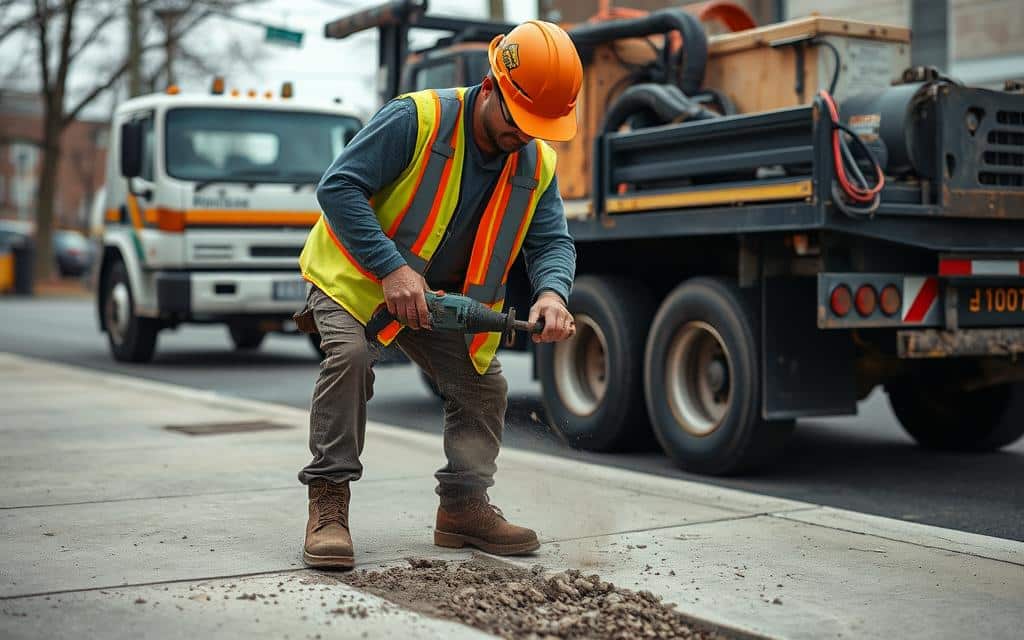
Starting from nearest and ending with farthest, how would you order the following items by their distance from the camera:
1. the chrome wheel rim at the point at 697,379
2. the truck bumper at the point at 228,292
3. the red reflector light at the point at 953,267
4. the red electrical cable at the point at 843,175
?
the red electrical cable at the point at 843,175
the red reflector light at the point at 953,267
the chrome wheel rim at the point at 697,379
the truck bumper at the point at 228,292

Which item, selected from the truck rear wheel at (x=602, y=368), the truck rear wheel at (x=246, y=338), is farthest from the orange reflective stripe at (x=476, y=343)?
the truck rear wheel at (x=246, y=338)

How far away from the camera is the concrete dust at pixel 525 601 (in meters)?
4.02

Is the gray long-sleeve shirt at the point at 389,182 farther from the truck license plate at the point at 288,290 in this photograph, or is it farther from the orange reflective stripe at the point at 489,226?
the truck license plate at the point at 288,290

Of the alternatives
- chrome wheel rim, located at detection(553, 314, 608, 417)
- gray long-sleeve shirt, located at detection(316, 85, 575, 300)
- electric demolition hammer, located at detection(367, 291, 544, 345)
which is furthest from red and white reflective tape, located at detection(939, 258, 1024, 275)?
electric demolition hammer, located at detection(367, 291, 544, 345)

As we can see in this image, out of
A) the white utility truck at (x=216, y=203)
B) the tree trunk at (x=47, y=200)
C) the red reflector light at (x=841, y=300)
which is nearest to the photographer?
the red reflector light at (x=841, y=300)

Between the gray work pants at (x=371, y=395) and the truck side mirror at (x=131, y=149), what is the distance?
832 centimetres

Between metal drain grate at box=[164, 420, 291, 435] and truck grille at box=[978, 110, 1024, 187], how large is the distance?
4.30 m

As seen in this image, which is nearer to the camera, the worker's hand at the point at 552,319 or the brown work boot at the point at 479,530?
the worker's hand at the point at 552,319

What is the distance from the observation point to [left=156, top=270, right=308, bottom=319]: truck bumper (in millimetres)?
12602

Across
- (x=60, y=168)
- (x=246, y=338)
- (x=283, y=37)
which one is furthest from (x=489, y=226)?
(x=60, y=168)

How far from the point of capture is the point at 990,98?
6.89 metres

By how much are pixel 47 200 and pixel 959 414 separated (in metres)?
32.2

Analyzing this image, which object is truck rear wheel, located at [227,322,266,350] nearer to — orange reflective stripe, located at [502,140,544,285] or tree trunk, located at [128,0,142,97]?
orange reflective stripe, located at [502,140,544,285]

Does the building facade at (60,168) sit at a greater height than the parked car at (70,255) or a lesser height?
greater
